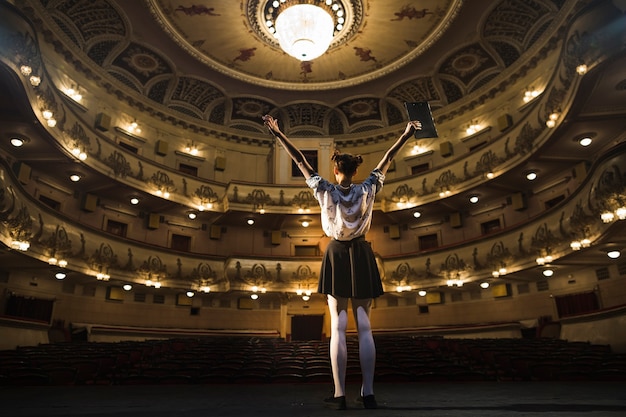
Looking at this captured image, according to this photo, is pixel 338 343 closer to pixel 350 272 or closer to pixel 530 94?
pixel 350 272

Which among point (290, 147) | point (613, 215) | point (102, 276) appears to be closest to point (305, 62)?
point (102, 276)

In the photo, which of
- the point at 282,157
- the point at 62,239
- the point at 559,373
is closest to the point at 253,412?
the point at 559,373

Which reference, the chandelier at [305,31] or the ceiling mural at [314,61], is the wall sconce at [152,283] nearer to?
the ceiling mural at [314,61]

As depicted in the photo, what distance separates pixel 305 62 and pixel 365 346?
65.6 ft

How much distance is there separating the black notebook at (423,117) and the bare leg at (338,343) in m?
1.52

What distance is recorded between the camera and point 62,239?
551 inches

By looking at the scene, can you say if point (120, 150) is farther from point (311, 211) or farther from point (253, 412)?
point (253, 412)

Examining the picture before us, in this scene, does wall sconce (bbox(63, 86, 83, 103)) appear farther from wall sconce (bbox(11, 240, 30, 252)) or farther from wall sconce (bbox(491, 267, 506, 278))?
wall sconce (bbox(491, 267, 506, 278))

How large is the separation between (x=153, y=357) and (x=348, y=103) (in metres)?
18.2

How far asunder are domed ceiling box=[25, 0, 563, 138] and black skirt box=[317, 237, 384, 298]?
55.1 ft

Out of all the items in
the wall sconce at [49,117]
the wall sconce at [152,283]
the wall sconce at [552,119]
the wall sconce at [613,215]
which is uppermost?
the wall sconce at [49,117]

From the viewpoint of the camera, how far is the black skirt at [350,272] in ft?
9.86

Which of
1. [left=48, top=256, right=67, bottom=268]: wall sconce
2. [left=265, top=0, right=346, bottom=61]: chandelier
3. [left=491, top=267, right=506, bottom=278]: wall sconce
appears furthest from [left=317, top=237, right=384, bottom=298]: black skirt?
[left=491, top=267, right=506, bottom=278]: wall sconce

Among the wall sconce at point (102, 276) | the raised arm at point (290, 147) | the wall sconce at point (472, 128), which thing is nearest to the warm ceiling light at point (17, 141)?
the wall sconce at point (102, 276)
